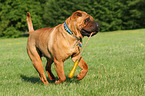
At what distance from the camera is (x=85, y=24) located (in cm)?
400

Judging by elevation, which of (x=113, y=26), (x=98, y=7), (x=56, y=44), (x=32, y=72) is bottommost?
(x=113, y=26)

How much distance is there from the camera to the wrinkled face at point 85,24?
393 centimetres

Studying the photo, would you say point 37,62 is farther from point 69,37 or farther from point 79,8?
point 79,8

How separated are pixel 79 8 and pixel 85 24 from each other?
1597 inches

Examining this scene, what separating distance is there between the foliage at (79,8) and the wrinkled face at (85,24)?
37.5 meters

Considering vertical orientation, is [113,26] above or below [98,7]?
below

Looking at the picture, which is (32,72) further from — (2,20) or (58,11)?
(58,11)

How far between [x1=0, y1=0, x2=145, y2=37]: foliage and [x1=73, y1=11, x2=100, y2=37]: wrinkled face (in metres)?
37.5

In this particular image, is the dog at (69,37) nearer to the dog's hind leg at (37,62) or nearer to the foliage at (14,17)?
the dog's hind leg at (37,62)

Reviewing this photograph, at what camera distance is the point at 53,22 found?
4356 cm

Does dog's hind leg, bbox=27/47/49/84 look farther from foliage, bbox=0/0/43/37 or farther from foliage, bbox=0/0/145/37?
foliage, bbox=0/0/145/37

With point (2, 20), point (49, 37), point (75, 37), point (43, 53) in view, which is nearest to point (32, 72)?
point (43, 53)

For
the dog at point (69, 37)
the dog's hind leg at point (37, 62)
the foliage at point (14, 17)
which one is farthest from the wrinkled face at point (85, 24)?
the foliage at point (14, 17)

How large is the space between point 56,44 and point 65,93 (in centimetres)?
114
